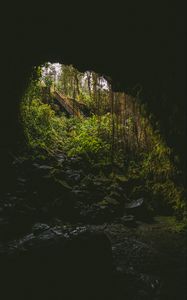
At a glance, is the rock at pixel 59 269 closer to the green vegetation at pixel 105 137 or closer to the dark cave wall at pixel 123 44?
the dark cave wall at pixel 123 44

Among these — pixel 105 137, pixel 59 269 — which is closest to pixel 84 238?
pixel 59 269

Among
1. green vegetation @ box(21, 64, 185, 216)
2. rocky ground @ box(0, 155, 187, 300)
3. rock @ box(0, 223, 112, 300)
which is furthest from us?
green vegetation @ box(21, 64, 185, 216)

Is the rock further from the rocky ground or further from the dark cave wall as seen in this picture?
the dark cave wall

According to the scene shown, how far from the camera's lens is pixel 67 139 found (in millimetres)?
12414

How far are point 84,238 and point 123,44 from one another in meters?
2.74

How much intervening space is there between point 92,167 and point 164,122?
5.28 metres

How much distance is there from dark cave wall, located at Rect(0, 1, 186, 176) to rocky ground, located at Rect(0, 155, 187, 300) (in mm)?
1819

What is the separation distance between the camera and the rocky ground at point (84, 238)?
4.06m

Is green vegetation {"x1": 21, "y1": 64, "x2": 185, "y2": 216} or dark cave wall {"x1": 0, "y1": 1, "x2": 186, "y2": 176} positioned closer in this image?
dark cave wall {"x1": 0, "y1": 1, "x2": 186, "y2": 176}

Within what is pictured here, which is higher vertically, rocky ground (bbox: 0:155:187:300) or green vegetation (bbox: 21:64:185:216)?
green vegetation (bbox: 21:64:185:216)

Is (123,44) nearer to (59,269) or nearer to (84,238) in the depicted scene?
(84,238)

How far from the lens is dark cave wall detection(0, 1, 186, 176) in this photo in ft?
13.4

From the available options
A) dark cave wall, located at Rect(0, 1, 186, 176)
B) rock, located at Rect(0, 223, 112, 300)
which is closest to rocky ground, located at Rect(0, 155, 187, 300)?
rock, located at Rect(0, 223, 112, 300)

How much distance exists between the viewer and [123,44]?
4.75 m
